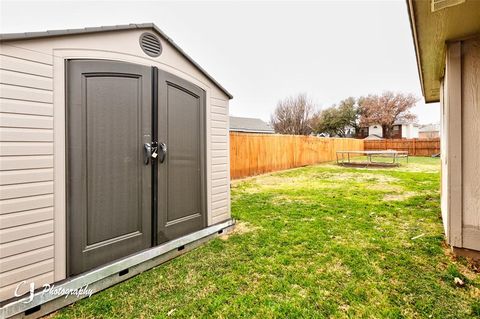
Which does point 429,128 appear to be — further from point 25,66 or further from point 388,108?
point 25,66

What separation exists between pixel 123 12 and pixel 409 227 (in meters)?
9.04

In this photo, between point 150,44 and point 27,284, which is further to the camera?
point 150,44

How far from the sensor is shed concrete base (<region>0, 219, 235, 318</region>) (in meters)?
1.47

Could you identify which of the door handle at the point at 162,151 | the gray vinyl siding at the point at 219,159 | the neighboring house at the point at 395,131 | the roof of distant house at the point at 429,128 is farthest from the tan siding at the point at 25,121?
the roof of distant house at the point at 429,128

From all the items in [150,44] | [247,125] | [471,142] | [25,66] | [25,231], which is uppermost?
[247,125]

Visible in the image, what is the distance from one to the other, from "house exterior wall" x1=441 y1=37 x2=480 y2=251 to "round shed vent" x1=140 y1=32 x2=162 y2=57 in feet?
9.33

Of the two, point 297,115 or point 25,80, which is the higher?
point 297,115

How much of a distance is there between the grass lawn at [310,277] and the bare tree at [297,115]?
26.4 m

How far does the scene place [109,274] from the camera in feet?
6.09

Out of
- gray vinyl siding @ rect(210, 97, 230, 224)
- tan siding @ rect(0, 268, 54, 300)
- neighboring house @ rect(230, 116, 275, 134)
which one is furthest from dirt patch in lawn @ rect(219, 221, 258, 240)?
neighboring house @ rect(230, 116, 275, 134)

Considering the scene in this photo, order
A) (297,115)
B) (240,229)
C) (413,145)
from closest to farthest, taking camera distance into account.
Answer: (240,229) < (413,145) < (297,115)

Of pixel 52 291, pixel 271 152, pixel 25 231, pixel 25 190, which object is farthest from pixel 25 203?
pixel 271 152

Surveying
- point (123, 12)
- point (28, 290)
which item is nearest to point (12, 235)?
point (28, 290)

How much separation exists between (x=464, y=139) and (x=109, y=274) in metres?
3.44
